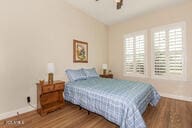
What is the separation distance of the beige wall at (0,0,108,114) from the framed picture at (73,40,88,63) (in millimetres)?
160

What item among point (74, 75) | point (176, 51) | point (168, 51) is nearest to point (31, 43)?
point (74, 75)

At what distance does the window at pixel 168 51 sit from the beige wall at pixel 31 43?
2768 millimetres

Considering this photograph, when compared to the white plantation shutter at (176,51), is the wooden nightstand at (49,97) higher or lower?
lower

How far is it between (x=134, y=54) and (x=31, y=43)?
12.0 feet

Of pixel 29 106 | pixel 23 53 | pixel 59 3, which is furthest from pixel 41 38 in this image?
pixel 29 106

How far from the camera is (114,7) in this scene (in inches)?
162

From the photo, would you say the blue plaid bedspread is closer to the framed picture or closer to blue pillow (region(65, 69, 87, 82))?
blue pillow (region(65, 69, 87, 82))

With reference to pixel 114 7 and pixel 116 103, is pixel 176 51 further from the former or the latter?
pixel 116 103

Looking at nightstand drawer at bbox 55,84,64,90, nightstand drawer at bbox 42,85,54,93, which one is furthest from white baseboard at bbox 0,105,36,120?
nightstand drawer at bbox 55,84,64,90

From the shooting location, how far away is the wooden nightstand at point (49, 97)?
9.23ft

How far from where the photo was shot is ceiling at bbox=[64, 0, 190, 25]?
3.78 meters

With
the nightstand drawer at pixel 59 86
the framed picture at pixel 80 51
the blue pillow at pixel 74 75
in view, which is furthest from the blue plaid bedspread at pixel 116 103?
the framed picture at pixel 80 51

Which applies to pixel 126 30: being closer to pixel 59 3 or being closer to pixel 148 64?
pixel 148 64

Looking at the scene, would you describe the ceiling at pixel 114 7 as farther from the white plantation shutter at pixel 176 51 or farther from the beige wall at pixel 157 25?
the white plantation shutter at pixel 176 51
